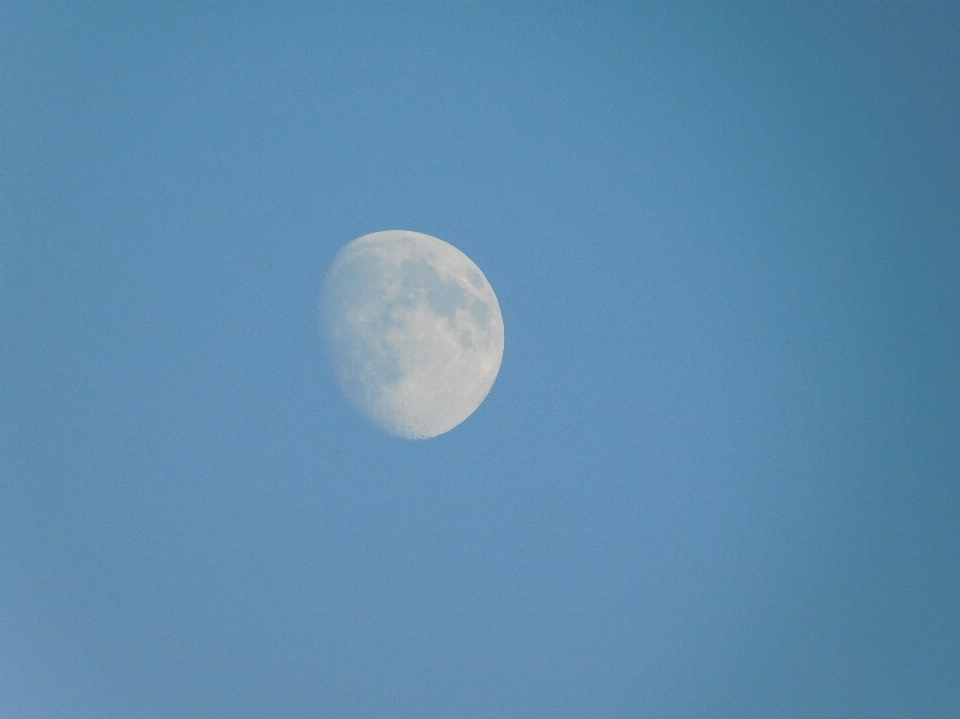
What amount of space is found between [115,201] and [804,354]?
334cm

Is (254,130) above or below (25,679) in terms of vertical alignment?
above

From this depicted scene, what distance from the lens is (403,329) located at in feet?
10.1

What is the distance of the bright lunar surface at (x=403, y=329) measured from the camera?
3088mm

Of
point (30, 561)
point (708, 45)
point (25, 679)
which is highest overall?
point (708, 45)

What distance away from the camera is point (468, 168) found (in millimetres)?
3258

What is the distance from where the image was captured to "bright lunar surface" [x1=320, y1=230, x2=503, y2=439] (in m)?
3.09

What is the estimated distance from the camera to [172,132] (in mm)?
2980

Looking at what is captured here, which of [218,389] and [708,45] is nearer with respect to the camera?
[218,389]

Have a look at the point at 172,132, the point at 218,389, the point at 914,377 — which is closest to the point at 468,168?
the point at 172,132

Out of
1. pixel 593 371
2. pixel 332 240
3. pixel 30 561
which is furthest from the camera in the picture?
pixel 593 371

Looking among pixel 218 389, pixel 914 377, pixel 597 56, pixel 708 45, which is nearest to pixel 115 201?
pixel 218 389

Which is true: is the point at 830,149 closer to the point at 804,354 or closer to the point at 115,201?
the point at 804,354

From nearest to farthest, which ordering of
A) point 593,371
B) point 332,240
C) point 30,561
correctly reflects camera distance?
point 30,561
point 332,240
point 593,371

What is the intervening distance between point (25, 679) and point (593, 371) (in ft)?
9.42
